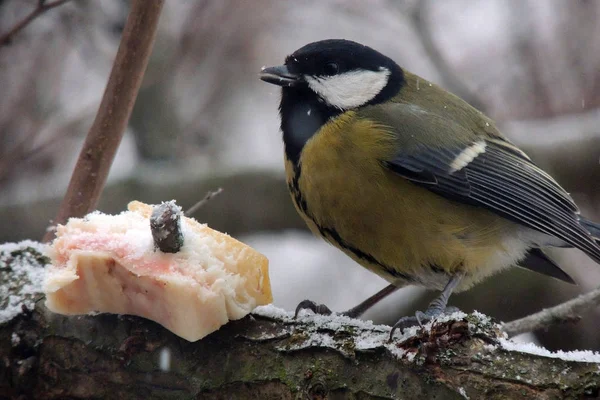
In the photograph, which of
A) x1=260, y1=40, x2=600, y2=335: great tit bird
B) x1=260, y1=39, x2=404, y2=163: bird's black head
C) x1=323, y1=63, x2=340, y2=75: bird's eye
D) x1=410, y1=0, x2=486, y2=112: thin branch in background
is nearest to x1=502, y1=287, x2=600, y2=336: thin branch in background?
x1=260, y1=40, x2=600, y2=335: great tit bird

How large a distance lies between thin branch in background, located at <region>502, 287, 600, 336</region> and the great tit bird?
17 cm

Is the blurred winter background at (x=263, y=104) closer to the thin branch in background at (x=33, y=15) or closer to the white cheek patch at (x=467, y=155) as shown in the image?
the thin branch in background at (x=33, y=15)

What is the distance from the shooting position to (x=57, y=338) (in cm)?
142

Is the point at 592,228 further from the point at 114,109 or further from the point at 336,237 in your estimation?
the point at 114,109

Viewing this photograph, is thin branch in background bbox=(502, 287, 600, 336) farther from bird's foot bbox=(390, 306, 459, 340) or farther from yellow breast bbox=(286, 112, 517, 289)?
bird's foot bbox=(390, 306, 459, 340)

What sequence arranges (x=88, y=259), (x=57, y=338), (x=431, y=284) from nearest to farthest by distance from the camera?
(x=88, y=259) < (x=57, y=338) < (x=431, y=284)

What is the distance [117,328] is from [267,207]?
195 centimetres

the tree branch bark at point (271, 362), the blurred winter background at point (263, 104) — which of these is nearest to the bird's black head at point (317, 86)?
the tree branch bark at point (271, 362)

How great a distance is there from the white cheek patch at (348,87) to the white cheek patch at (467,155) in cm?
30

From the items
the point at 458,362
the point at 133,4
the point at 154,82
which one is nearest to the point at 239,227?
the point at 154,82

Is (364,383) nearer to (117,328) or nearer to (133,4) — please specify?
(117,328)

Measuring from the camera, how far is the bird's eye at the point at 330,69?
77.8 inches

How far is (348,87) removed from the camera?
2.00 metres

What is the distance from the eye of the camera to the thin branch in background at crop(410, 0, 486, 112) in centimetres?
353
